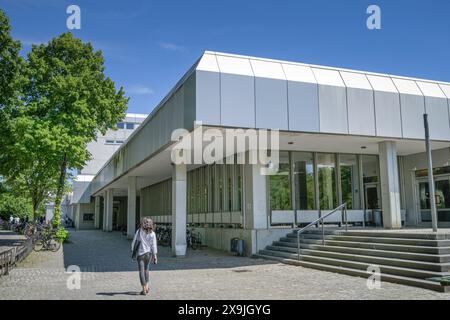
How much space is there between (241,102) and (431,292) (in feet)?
24.5

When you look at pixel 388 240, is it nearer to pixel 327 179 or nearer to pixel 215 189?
pixel 327 179

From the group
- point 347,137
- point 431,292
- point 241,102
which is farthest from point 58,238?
point 431,292

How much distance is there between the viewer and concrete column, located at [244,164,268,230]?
1662 centimetres

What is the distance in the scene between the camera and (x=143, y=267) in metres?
9.18

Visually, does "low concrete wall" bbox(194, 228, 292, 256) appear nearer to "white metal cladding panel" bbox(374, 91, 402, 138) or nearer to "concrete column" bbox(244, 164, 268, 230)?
"concrete column" bbox(244, 164, 268, 230)

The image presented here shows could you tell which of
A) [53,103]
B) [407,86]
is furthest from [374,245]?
[53,103]

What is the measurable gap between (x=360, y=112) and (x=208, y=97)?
5560mm

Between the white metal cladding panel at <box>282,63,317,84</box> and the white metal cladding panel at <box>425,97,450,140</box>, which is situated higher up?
the white metal cladding panel at <box>282,63,317,84</box>

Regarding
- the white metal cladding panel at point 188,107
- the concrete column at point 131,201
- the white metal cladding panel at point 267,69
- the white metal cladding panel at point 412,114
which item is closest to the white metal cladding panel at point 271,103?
the white metal cladding panel at point 267,69

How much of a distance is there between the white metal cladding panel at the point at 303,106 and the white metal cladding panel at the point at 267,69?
0.48 m

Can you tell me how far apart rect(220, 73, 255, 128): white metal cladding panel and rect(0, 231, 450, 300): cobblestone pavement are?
4.58 m

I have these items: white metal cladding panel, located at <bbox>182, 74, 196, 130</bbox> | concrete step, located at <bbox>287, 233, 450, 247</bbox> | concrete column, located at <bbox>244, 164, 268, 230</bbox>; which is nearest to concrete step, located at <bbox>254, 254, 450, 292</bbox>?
concrete step, located at <bbox>287, 233, 450, 247</bbox>
